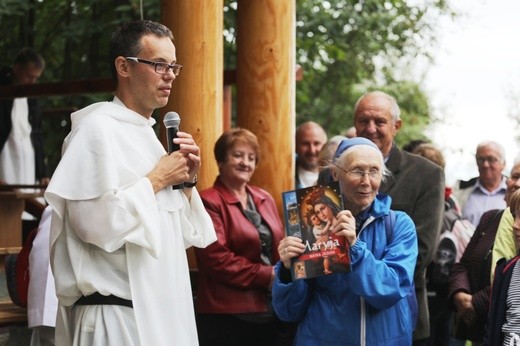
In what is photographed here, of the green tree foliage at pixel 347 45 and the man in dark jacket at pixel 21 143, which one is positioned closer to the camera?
the man in dark jacket at pixel 21 143

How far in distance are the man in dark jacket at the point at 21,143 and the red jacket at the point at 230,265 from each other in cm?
435

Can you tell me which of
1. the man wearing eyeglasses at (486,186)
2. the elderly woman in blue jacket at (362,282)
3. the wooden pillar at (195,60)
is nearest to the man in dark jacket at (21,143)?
the wooden pillar at (195,60)

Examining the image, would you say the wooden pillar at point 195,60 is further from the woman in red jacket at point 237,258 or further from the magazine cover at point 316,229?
the magazine cover at point 316,229

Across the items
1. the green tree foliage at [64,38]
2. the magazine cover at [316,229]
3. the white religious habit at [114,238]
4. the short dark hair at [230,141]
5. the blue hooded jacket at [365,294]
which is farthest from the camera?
the green tree foliage at [64,38]

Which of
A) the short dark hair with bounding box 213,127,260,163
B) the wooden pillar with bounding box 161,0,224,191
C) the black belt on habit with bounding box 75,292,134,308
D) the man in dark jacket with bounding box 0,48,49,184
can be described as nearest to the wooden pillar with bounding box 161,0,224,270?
the wooden pillar with bounding box 161,0,224,191

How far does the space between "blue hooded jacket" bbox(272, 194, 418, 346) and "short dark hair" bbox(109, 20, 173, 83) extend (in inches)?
51.8

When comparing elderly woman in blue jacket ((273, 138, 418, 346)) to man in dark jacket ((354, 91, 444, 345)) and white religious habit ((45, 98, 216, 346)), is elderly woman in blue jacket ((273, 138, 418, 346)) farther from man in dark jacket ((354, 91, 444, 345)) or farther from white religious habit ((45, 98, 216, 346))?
man in dark jacket ((354, 91, 444, 345))

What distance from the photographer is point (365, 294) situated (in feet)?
17.2

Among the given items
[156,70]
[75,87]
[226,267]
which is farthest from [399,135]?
[156,70]

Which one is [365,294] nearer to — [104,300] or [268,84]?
[104,300]

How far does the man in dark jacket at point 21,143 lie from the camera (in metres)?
11.0

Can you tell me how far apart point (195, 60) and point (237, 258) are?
4.43ft

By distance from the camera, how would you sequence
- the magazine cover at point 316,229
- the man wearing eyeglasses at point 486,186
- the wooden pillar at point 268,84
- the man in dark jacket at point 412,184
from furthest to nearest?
1. the man wearing eyeglasses at point 486,186
2. the wooden pillar at point 268,84
3. the man in dark jacket at point 412,184
4. the magazine cover at point 316,229

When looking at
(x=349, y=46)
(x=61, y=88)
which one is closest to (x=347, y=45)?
(x=349, y=46)
